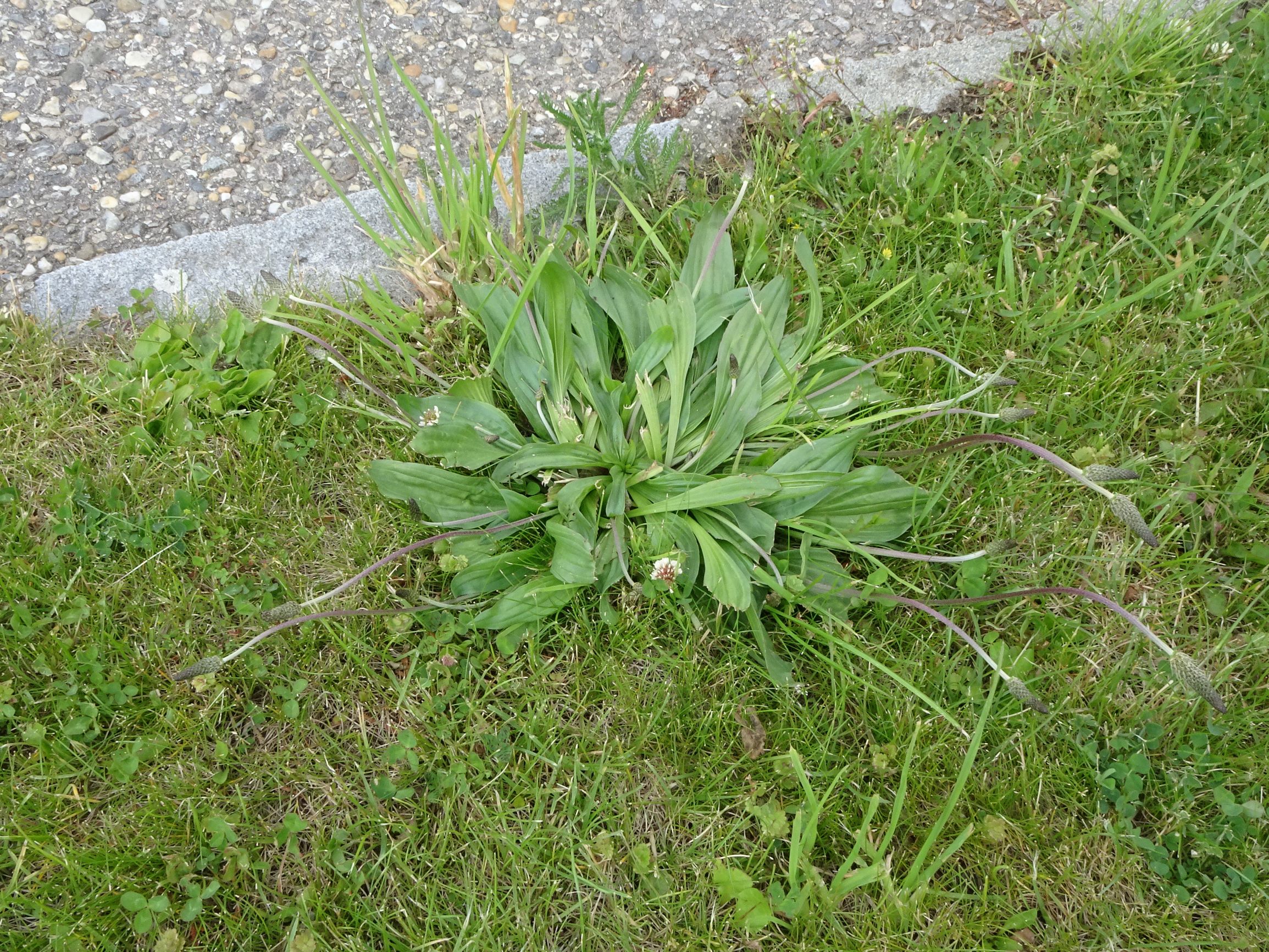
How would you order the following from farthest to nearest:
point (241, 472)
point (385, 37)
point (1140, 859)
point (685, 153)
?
point (385, 37) < point (685, 153) < point (241, 472) < point (1140, 859)

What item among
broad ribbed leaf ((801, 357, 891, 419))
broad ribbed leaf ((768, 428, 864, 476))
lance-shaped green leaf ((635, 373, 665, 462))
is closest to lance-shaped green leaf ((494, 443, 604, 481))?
lance-shaped green leaf ((635, 373, 665, 462))

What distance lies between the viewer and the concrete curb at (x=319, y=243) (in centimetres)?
234

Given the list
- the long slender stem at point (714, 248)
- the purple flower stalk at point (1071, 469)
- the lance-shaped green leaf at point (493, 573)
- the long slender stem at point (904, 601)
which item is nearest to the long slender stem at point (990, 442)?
the purple flower stalk at point (1071, 469)

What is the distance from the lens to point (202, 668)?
1718 mm

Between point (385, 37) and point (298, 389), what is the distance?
1.34 meters

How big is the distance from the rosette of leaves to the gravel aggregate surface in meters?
0.93

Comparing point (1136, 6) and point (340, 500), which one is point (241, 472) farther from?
point (1136, 6)

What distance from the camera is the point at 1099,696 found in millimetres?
1844

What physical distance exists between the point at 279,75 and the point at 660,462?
1818mm

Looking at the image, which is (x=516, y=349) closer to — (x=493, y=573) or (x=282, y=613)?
(x=493, y=573)

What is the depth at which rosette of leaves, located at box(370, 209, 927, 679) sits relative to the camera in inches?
73.7

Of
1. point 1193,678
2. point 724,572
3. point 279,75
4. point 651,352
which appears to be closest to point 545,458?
point 651,352

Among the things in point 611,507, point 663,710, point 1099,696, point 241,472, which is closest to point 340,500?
point 241,472

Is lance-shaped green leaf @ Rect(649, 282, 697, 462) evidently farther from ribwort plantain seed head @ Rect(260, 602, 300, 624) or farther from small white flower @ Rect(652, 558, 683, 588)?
ribwort plantain seed head @ Rect(260, 602, 300, 624)
